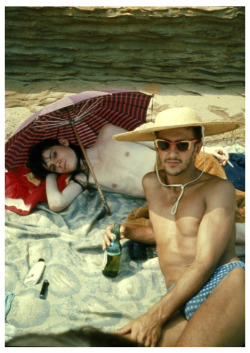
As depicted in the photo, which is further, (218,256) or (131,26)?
(131,26)

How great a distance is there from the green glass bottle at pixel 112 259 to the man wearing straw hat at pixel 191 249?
46 centimetres

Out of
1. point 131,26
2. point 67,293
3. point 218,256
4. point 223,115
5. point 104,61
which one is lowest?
point 67,293

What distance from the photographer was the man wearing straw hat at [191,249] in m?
2.50

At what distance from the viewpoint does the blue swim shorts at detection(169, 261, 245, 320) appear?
2656mm

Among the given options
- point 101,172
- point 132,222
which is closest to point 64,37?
point 101,172

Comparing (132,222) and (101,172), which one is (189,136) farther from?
(101,172)

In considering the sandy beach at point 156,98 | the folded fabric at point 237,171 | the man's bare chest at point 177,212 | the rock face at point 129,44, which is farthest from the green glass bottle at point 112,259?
the rock face at point 129,44

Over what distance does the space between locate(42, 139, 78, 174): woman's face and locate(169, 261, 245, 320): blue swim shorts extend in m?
2.17

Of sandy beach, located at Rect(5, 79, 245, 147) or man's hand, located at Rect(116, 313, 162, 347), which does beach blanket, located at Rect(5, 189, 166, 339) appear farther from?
sandy beach, located at Rect(5, 79, 245, 147)

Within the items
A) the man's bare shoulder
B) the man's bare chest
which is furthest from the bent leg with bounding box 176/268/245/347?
the man's bare shoulder

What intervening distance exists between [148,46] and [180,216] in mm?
4573

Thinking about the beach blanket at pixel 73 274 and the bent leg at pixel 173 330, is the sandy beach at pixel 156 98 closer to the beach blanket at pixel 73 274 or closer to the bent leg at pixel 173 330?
the beach blanket at pixel 73 274

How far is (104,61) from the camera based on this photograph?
7.02m

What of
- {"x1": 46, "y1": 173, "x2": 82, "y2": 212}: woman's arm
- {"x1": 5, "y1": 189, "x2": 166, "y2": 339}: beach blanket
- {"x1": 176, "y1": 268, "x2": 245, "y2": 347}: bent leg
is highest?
{"x1": 46, "y1": 173, "x2": 82, "y2": 212}: woman's arm
